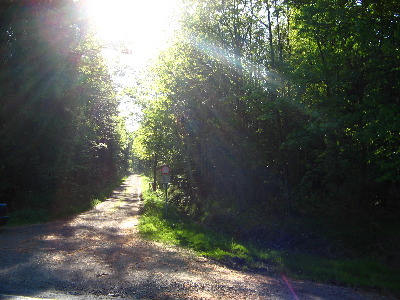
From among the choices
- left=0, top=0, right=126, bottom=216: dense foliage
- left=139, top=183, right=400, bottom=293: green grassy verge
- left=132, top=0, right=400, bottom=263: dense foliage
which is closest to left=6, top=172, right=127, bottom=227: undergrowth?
left=0, top=0, right=126, bottom=216: dense foliage

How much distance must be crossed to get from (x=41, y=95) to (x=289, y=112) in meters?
11.4

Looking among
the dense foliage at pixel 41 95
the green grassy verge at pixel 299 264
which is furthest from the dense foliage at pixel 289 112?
the dense foliage at pixel 41 95

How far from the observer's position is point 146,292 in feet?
22.2

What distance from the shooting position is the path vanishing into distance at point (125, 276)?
22.0 ft

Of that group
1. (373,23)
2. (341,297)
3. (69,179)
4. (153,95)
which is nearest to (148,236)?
(341,297)

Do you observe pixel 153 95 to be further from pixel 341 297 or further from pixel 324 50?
pixel 341 297

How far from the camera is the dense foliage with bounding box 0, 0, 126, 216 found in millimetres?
16844

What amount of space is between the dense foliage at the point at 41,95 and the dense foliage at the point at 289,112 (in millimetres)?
5526

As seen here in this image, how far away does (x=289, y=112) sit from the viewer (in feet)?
51.4

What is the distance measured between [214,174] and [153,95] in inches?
286

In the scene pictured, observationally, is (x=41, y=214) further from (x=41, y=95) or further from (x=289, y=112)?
(x=289, y=112)

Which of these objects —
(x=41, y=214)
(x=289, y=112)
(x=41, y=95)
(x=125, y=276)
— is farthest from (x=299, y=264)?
(x=41, y=95)

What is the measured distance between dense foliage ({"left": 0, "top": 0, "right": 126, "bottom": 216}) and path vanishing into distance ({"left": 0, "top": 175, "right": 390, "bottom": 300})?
7.39 metres

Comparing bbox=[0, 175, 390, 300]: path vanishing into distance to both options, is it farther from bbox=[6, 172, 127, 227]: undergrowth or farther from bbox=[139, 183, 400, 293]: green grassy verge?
bbox=[6, 172, 127, 227]: undergrowth
